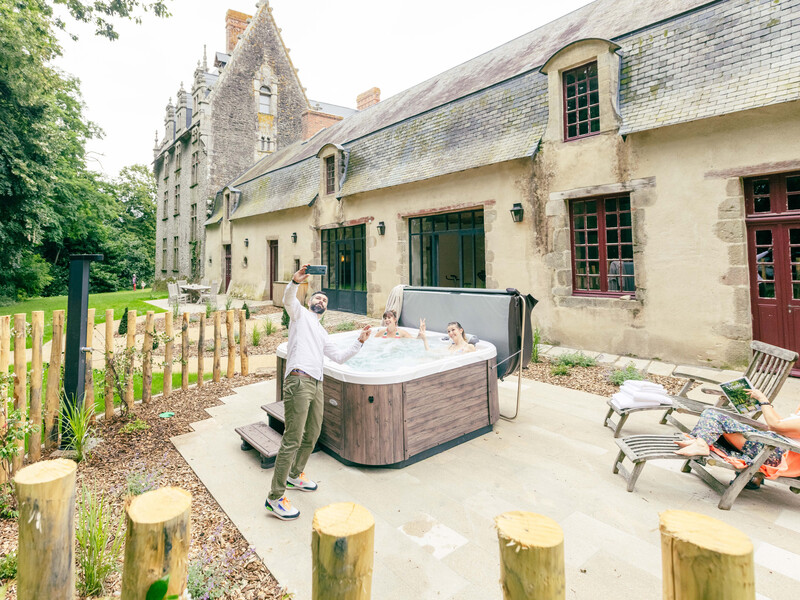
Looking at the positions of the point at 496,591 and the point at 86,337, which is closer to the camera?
the point at 496,591

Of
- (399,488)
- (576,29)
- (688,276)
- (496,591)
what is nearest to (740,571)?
(496,591)

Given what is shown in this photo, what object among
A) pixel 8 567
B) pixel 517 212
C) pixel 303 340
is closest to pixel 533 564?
pixel 303 340

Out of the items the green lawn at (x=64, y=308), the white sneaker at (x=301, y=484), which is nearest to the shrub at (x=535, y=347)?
the white sneaker at (x=301, y=484)

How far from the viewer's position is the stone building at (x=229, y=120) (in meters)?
21.1

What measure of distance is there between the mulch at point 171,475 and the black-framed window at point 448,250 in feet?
21.1

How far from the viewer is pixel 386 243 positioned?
1162 cm

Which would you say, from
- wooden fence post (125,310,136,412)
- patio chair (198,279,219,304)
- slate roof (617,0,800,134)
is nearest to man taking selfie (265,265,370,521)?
wooden fence post (125,310,136,412)

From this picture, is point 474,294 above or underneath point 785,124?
underneath

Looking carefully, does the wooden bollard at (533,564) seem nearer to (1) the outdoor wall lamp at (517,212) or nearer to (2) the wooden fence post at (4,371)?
(2) the wooden fence post at (4,371)

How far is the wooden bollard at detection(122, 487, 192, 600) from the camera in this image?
117 cm

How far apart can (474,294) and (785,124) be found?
513 centimetres

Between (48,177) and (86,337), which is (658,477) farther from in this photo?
(48,177)

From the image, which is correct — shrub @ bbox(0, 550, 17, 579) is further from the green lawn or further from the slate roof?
the green lawn

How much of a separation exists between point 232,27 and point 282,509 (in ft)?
95.9
